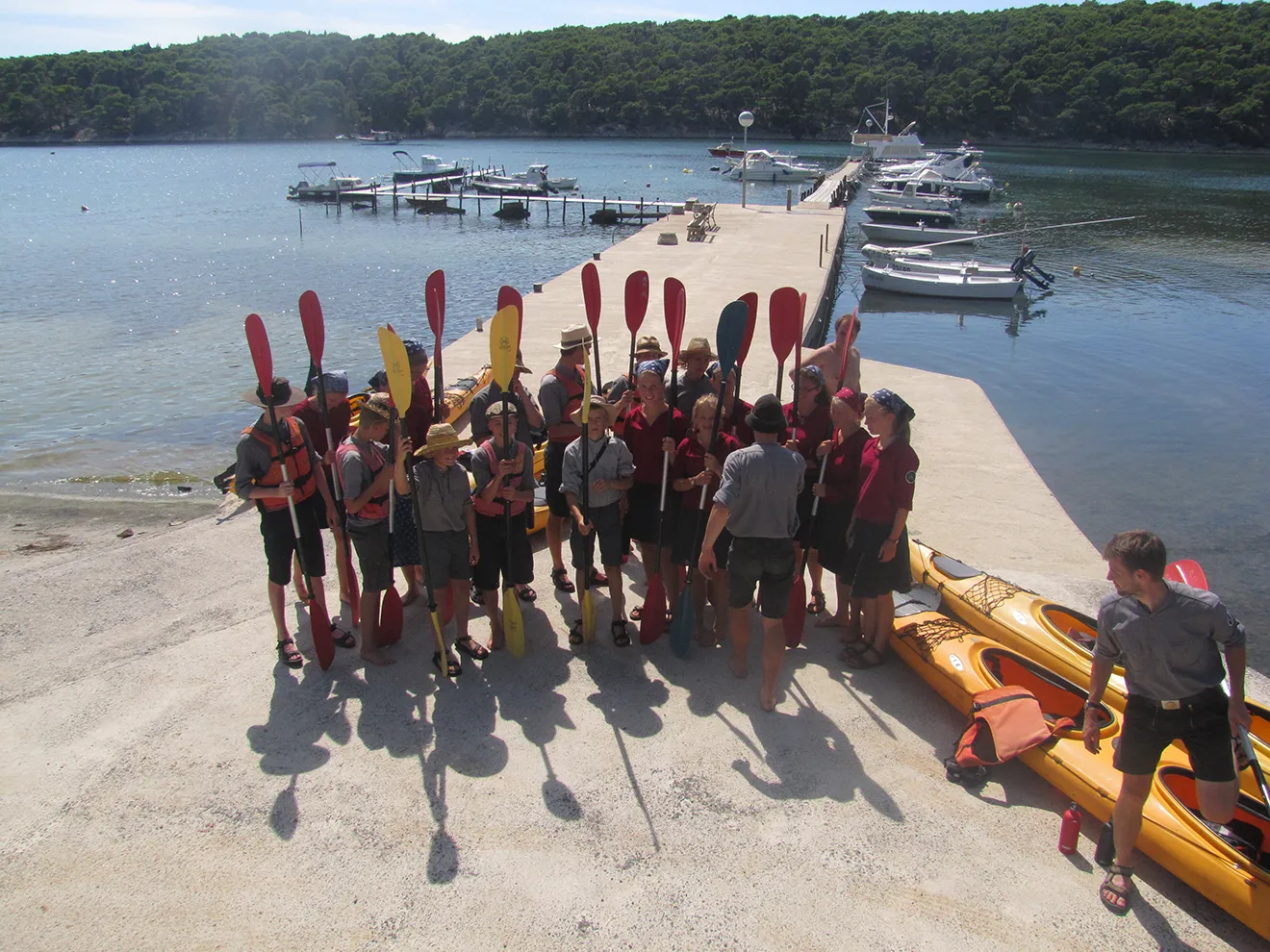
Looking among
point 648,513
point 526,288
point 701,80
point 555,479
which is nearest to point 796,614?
point 648,513

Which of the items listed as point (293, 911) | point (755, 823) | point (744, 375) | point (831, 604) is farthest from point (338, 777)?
point (744, 375)

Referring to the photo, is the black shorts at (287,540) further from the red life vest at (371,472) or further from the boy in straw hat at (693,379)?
the boy in straw hat at (693,379)

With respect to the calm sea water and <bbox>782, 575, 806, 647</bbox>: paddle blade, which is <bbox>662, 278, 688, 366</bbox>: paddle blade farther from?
the calm sea water

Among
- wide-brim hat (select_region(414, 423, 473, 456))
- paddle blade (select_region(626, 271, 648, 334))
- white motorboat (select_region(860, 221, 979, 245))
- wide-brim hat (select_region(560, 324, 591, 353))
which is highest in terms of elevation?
white motorboat (select_region(860, 221, 979, 245))

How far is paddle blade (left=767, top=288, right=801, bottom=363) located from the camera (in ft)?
17.8

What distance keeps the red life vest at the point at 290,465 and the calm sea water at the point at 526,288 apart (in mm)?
6745

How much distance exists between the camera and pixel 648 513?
533 centimetres

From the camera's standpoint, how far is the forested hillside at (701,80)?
9375 cm

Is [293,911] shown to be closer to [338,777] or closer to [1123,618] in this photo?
[338,777]

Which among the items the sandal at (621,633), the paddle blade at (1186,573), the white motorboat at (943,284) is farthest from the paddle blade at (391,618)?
the white motorboat at (943,284)

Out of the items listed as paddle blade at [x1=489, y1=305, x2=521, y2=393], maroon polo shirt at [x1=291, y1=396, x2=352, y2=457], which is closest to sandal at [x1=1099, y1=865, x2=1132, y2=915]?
paddle blade at [x1=489, y1=305, x2=521, y2=393]

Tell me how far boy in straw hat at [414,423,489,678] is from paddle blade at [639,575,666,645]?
1110 mm

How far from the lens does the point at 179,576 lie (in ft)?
20.0

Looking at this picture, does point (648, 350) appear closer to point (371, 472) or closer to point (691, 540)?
point (691, 540)
